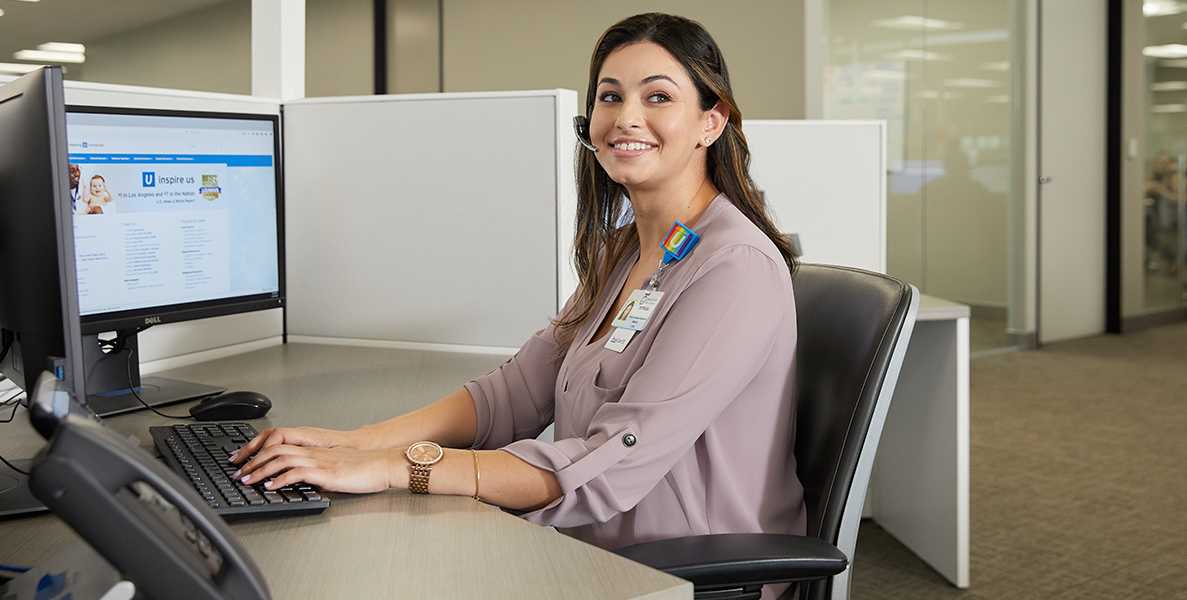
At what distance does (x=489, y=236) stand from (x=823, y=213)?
1.38 metres

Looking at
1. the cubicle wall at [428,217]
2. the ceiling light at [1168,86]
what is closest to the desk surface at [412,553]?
the cubicle wall at [428,217]

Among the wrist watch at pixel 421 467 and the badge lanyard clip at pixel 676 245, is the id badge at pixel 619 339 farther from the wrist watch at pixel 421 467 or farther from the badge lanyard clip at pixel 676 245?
the wrist watch at pixel 421 467

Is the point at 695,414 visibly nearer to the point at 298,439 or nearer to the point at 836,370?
the point at 836,370

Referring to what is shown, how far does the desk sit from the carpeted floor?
8cm

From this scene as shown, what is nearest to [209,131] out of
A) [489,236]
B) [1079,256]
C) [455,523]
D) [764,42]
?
[489,236]

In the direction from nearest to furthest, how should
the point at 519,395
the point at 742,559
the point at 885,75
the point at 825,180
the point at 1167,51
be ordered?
the point at 742,559 < the point at 519,395 < the point at 825,180 < the point at 885,75 < the point at 1167,51

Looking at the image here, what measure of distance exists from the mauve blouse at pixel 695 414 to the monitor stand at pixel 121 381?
679 millimetres

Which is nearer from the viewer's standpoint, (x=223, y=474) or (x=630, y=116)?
(x=223, y=474)

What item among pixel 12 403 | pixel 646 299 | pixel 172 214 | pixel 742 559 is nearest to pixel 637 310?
pixel 646 299

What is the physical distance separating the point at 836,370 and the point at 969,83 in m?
4.63

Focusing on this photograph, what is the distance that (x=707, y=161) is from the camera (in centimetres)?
133

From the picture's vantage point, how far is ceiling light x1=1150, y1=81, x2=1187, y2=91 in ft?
20.1

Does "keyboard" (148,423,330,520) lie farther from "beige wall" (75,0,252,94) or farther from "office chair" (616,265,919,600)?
"beige wall" (75,0,252,94)

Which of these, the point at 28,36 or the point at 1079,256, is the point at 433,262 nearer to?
the point at 28,36
